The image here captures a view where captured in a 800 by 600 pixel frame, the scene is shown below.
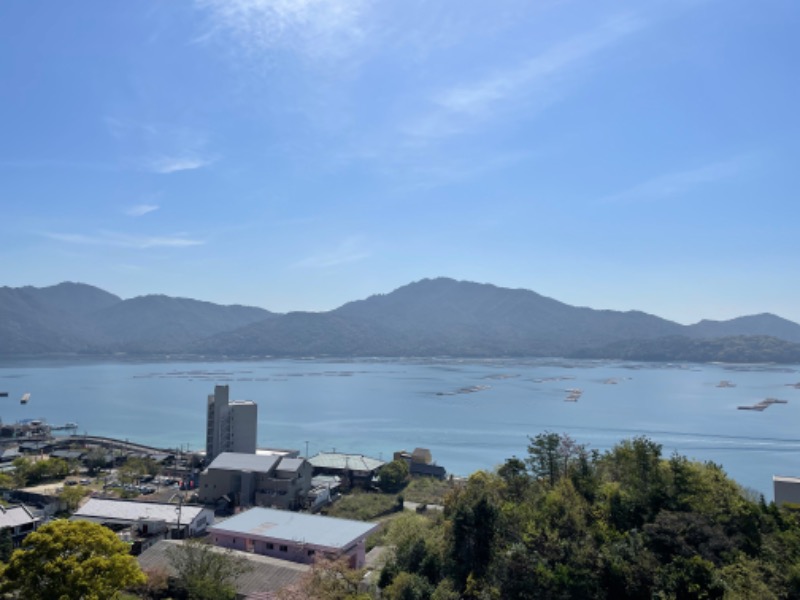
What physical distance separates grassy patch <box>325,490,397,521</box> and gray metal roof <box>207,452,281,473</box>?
4.56 feet

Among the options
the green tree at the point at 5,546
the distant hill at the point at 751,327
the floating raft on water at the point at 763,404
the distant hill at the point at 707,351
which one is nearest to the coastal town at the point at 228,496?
the green tree at the point at 5,546

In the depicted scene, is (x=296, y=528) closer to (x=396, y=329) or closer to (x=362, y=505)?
(x=362, y=505)

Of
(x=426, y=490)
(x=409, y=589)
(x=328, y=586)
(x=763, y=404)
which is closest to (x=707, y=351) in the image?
(x=763, y=404)

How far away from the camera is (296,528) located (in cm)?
748

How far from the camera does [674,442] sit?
2081 cm

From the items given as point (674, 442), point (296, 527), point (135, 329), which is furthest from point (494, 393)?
point (135, 329)

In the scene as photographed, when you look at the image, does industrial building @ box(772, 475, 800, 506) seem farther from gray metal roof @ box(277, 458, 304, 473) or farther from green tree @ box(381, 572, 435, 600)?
gray metal roof @ box(277, 458, 304, 473)

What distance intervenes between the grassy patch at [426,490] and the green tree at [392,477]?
221 mm

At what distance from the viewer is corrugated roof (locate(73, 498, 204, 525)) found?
818 centimetres

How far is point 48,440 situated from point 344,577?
672 inches

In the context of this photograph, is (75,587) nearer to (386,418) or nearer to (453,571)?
(453,571)

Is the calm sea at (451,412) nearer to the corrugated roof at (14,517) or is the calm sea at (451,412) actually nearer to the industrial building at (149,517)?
the industrial building at (149,517)

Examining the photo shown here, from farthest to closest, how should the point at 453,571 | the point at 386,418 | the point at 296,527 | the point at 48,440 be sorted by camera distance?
the point at 386,418
the point at 48,440
the point at 296,527
the point at 453,571

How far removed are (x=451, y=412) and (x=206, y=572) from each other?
23680mm
